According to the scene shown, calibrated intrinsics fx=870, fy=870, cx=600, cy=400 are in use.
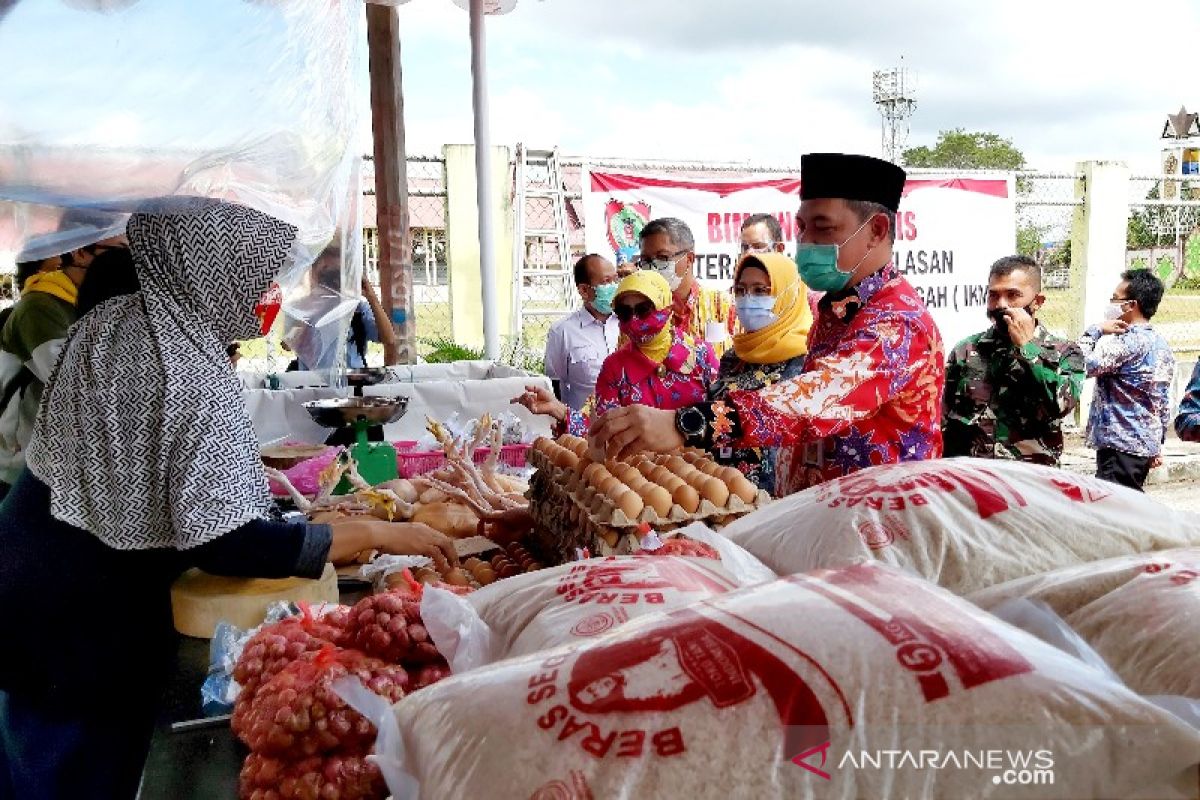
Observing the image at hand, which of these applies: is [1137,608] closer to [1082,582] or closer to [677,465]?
[1082,582]

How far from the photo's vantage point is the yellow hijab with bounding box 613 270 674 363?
11.8 feet

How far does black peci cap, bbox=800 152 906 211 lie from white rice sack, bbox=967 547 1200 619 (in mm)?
1298

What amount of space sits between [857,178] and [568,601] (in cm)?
154

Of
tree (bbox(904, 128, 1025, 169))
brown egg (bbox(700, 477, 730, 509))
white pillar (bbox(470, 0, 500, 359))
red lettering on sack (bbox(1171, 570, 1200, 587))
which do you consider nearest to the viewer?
red lettering on sack (bbox(1171, 570, 1200, 587))

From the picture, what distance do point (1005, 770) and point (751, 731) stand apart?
0.23m

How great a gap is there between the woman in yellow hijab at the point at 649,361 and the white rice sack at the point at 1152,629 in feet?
8.22

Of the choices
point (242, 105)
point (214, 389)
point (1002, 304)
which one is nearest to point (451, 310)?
point (1002, 304)

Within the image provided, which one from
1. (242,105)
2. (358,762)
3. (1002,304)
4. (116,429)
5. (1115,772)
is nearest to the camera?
(1115,772)

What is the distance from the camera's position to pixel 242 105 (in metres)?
2.24

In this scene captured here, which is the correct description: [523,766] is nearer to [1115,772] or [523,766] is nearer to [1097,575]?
[1115,772]

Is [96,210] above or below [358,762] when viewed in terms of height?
above

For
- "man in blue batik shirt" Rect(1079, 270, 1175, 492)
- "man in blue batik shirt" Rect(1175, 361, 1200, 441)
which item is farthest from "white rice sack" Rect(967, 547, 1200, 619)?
"man in blue batik shirt" Rect(1079, 270, 1175, 492)

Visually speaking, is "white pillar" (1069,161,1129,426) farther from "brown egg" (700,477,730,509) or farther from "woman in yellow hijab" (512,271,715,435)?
"brown egg" (700,477,730,509)

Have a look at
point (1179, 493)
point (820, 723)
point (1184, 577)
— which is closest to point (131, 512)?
point (820, 723)
